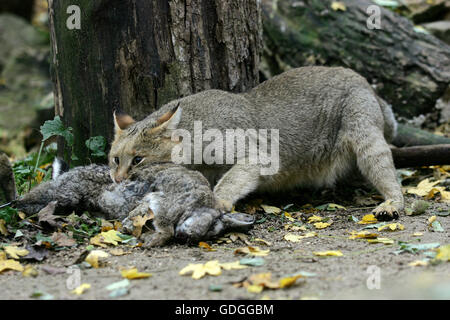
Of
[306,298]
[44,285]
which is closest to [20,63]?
[44,285]

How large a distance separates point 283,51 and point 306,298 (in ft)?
21.1

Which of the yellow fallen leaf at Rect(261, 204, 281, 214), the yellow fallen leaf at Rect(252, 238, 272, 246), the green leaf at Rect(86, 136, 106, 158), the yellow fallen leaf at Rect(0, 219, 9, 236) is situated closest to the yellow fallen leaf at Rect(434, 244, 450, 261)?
the yellow fallen leaf at Rect(252, 238, 272, 246)

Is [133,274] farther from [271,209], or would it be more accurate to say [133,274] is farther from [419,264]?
[271,209]

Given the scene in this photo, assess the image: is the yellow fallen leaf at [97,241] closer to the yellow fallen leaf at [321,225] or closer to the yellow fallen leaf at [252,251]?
the yellow fallen leaf at [252,251]

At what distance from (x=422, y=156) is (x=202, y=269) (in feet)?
13.3

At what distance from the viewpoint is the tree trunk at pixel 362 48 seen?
8.52 m

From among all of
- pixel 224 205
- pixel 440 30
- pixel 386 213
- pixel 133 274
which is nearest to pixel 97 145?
pixel 224 205

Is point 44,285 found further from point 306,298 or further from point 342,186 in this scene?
point 342,186

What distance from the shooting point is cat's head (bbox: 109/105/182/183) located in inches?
221

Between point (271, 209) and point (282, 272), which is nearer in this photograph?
point (282, 272)

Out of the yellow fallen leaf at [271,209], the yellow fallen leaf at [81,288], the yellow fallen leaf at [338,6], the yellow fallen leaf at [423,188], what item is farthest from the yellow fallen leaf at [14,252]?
the yellow fallen leaf at [338,6]

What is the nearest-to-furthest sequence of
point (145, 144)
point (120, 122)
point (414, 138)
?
point (145, 144) → point (120, 122) → point (414, 138)

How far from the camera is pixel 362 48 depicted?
28.7ft

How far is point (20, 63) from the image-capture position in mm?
13836
